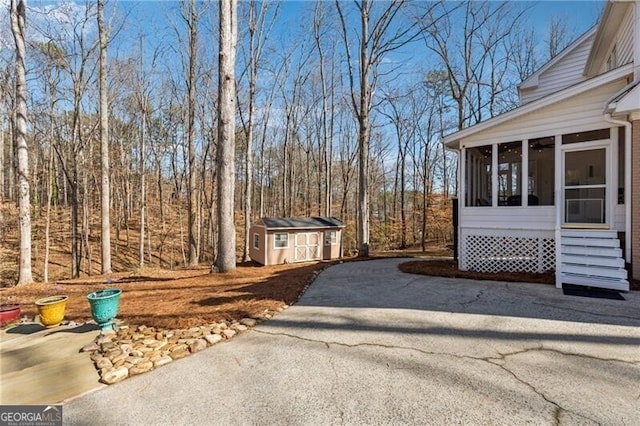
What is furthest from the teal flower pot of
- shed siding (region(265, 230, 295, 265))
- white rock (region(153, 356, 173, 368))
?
shed siding (region(265, 230, 295, 265))

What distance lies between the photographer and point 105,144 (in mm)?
10867

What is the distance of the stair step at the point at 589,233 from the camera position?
568 centimetres

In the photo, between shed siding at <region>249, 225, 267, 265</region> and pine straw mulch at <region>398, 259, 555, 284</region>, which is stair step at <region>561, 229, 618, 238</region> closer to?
pine straw mulch at <region>398, 259, 555, 284</region>

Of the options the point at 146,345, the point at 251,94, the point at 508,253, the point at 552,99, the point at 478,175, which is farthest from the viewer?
the point at 251,94

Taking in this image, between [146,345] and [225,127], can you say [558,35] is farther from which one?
[146,345]

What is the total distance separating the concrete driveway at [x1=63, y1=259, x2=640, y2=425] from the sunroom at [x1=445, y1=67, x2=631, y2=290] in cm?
157

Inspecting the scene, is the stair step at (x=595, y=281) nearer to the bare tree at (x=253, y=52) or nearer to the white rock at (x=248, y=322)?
the white rock at (x=248, y=322)

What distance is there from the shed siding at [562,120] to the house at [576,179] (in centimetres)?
2

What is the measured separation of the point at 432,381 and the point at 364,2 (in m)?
12.6

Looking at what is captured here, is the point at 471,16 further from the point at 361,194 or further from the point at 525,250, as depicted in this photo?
the point at 525,250

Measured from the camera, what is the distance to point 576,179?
7195 mm

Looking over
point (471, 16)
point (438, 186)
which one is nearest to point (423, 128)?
point (438, 186)

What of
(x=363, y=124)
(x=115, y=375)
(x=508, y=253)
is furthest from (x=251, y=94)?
(x=115, y=375)

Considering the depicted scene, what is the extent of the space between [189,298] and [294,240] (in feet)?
29.1
